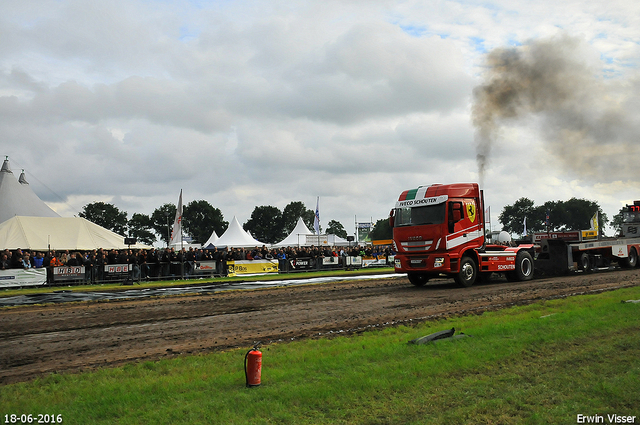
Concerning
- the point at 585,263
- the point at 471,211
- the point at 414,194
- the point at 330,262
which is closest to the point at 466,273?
the point at 471,211

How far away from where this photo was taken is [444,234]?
17.2 metres

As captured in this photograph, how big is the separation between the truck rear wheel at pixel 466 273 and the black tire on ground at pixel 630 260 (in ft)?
39.4

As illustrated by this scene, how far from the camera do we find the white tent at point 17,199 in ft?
138

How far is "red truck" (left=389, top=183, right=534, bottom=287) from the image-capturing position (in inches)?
681

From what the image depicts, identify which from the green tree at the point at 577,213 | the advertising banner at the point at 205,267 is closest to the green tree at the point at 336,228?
the green tree at the point at 577,213

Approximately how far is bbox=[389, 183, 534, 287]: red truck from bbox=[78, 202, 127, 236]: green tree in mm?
135743

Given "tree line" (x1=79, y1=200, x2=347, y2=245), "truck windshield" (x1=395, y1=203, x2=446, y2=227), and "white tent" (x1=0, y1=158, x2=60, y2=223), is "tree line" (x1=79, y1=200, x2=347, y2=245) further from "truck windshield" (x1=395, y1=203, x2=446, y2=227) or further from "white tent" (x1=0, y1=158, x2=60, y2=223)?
"truck windshield" (x1=395, y1=203, x2=446, y2=227)

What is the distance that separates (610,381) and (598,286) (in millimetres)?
13001

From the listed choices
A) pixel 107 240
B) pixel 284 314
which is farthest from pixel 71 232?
pixel 284 314

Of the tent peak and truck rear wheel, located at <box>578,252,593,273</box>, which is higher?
the tent peak

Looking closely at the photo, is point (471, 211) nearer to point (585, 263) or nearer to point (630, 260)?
point (585, 263)

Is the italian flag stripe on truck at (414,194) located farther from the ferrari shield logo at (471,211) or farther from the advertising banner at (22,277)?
the advertising banner at (22,277)

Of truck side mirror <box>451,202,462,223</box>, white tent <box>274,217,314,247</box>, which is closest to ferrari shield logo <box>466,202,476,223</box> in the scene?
truck side mirror <box>451,202,462,223</box>

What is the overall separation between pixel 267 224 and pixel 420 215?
5622 inches
